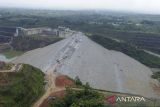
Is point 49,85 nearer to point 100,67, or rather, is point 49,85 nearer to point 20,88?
point 20,88

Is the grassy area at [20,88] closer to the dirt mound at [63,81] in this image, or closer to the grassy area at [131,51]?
the dirt mound at [63,81]

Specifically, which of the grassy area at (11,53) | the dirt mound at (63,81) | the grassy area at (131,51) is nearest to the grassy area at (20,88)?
the dirt mound at (63,81)

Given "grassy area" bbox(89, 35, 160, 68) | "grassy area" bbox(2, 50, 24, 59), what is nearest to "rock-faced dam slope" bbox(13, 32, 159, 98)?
"grassy area" bbox(89, 35, 160, 68)

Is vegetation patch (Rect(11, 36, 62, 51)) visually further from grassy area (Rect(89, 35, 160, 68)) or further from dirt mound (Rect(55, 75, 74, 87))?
dirt mound (Rect(55, 75, 74, 87))

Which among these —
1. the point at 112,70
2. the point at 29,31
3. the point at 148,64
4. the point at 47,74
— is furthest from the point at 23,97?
the point at 29,31

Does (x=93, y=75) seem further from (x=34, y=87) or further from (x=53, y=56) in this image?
(x=34, y=87)

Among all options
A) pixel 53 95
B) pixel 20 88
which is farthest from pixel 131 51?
pixel 20 88
